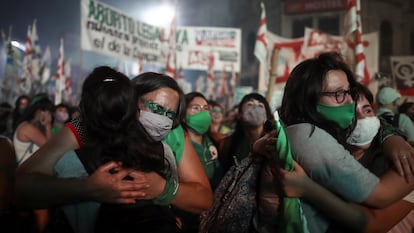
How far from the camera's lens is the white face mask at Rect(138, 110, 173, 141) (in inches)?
81.7

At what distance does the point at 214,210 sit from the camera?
1.89 metres

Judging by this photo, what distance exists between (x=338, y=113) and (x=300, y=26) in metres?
25.2

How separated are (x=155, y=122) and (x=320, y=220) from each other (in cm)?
A: 96

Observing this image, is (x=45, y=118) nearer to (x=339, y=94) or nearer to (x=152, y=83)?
(x=152, y=83)

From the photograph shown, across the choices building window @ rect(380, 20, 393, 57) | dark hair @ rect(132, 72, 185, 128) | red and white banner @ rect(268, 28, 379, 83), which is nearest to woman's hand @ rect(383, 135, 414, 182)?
dark hair @ rect(132, 72, 185, 128)

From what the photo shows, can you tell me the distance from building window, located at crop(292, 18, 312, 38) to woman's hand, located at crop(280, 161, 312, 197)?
991 inches

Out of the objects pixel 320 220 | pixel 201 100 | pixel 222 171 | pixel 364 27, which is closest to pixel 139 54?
pixel 201 100

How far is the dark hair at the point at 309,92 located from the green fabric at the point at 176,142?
0.76 m

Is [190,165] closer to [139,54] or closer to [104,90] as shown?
[104,90]

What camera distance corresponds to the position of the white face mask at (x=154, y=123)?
2.08m

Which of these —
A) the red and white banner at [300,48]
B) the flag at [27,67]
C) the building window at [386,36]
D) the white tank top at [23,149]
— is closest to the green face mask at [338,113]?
the white tank top at [23,149]

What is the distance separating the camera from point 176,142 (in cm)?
241

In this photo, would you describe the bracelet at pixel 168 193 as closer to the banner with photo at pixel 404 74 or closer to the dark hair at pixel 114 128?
the dark hair at pixel 114 128

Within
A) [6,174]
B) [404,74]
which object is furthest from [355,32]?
[6,174]
